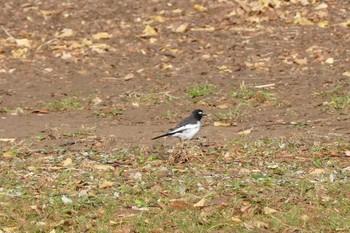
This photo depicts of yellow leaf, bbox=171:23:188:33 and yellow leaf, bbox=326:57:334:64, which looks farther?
yellow leaf, bbox=171:23:188:33

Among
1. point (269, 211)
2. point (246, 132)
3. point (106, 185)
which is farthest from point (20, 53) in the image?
point (269, 211)

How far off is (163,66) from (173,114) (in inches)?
99.8

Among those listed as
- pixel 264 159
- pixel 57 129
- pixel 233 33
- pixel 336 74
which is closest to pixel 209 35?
pixel 233 33

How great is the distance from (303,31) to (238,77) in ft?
7.62

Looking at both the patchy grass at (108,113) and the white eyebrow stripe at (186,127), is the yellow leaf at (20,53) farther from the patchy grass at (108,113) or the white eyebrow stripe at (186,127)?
the white eyebrow stripe at (186,127)

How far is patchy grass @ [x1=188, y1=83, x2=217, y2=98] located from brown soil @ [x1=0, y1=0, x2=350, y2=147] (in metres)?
0.10

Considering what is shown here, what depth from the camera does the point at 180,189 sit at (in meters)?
9.71

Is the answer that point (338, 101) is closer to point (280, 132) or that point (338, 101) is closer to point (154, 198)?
point (280, 132)

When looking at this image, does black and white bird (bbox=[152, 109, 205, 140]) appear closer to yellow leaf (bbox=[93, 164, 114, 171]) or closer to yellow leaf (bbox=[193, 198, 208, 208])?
yellow leaf (bbox=[93, 164, 114, 171])

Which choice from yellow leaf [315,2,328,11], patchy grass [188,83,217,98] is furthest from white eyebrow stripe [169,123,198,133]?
yellow leaf [315,2,328,11]

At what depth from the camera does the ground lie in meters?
9.22

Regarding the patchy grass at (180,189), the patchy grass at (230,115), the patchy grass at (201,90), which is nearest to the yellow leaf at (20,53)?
the patchy grass at (201,90)

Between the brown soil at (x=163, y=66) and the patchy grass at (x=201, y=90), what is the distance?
97 millimetres

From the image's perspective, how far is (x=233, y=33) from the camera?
17750 mm
